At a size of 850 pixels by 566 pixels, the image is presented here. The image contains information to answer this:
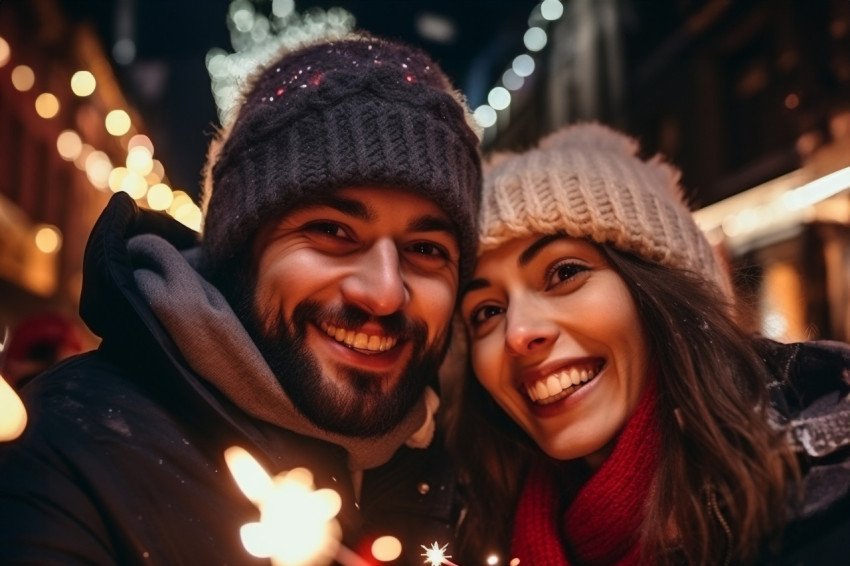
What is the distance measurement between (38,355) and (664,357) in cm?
458

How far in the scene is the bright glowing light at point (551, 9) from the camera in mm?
16469

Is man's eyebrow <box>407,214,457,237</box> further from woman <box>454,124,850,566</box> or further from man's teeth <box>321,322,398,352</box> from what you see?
man's teeth <box>321,322,398,352</box>

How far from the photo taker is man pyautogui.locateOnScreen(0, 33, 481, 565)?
6.01 ft

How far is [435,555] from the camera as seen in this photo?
2320 mm

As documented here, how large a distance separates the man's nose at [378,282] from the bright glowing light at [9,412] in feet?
3.57

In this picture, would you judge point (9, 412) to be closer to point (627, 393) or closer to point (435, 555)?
point (435, 555)

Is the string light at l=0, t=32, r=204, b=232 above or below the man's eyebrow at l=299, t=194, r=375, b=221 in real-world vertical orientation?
above

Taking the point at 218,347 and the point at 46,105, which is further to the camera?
the point at 46,105

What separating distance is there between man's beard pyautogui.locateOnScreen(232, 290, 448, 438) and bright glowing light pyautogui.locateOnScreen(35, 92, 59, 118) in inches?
448

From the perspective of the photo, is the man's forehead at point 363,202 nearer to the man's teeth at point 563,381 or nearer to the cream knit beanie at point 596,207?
the cream knit beanie at point 596,207

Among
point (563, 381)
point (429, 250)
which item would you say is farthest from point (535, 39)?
point (563, 381)

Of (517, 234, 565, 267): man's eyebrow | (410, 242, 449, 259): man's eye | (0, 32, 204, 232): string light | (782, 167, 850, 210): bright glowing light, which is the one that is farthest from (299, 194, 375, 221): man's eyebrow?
(0, 32, 204, 232): string light

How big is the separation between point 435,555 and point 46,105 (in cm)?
1246

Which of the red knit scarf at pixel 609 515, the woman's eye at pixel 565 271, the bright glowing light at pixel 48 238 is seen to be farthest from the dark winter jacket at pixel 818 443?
the bright glowing light at pixel 48 238
